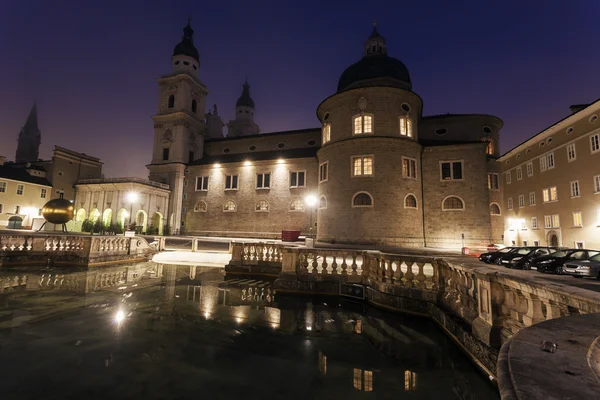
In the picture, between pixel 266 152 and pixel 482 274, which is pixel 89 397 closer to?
pixel 482 274

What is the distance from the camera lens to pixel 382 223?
2412 cm

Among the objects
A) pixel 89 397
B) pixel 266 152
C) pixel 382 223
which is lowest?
pixel 89 397

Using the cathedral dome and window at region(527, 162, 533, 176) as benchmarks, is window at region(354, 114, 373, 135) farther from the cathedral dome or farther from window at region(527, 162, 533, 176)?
window at region(527, 162, 533, 176)

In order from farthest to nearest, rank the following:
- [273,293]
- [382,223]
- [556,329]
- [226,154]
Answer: [226,154] → [382,223] → [273,293] → [556,329]

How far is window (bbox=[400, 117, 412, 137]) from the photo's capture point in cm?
2625

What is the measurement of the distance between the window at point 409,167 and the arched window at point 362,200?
403 centimetres

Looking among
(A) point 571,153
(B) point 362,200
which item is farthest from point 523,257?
(A) point 571,153

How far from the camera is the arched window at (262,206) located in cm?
3522

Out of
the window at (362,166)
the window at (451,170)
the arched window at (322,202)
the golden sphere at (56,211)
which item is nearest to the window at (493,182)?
the window at (451,170)

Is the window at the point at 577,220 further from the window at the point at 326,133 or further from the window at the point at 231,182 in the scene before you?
the window at the point at 231,182

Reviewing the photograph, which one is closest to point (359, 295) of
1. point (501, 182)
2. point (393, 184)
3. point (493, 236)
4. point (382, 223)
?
point (382, 223)

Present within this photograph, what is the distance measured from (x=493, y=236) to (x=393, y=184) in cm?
1152

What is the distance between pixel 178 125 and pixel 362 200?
2954cm

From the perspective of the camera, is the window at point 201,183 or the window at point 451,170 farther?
the window at point 201,183
